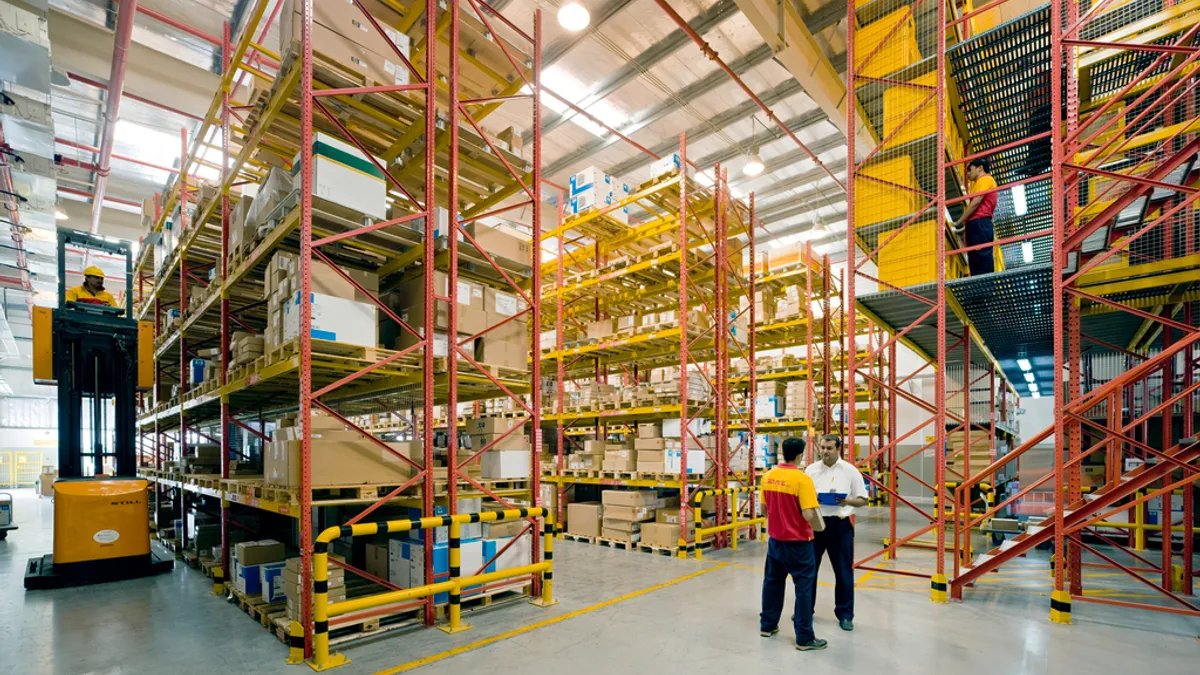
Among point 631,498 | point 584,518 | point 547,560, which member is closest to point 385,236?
point 547,560

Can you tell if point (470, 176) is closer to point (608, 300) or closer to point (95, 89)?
point (608, 300)

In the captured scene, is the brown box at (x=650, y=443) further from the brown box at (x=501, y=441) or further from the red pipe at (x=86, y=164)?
the red pipe at (x=86, y=164)

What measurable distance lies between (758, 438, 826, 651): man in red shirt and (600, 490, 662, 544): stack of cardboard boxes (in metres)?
4.60

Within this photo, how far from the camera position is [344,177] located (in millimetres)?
5008

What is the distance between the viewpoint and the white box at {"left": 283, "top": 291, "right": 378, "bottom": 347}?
474 cm

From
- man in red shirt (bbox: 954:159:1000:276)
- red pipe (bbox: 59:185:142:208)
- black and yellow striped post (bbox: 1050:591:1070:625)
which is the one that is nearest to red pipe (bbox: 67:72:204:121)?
red pipe (bbox: 59:185:142:208)

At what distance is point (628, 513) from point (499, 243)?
4906 millimetres

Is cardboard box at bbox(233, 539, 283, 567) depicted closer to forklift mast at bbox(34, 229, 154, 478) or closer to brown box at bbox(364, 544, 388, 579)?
brown box at bbox(364, 544, 388, 579)

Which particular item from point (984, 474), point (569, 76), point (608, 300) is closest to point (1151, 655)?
point (984, 474)

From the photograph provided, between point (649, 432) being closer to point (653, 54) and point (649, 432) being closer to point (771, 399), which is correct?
point (771, 399)

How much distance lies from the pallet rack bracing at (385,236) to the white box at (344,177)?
0.09 m

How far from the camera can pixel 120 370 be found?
8.31m

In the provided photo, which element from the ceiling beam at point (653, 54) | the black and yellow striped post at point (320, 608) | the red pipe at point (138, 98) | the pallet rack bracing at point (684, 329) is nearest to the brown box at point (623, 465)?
the pallet rack bracing at point (684, 329)

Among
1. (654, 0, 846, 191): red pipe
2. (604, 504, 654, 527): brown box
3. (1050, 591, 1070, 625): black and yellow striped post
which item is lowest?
(604, 504, 654, 527): brown box
